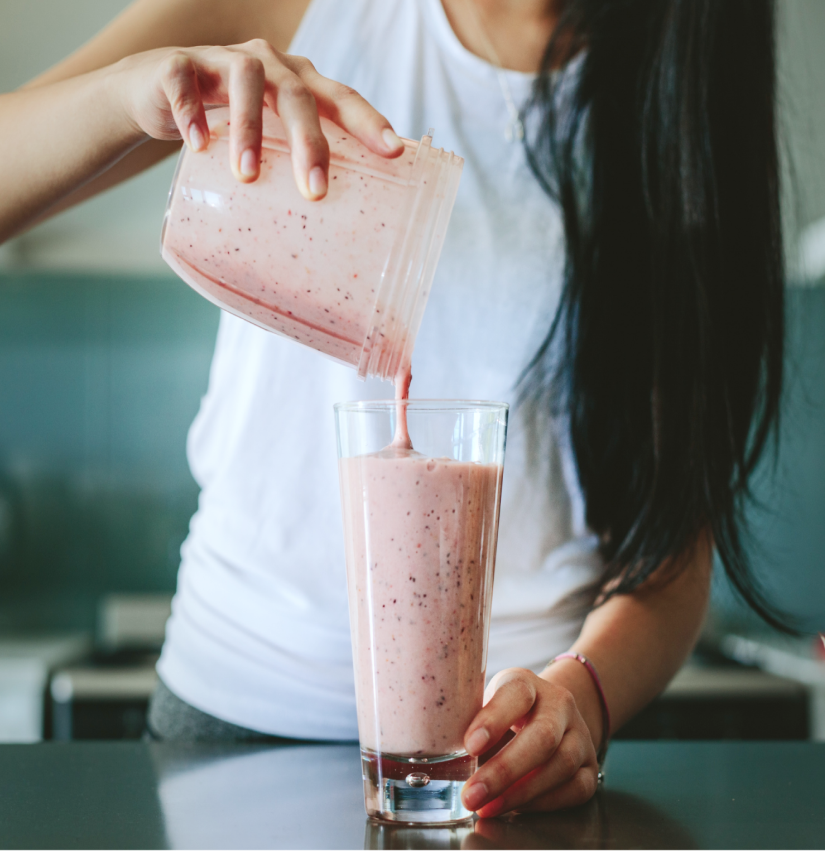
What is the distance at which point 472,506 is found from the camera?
55 cm

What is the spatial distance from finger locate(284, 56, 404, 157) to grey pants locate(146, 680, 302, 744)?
65 cm

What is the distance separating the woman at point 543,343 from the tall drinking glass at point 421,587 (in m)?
0.33

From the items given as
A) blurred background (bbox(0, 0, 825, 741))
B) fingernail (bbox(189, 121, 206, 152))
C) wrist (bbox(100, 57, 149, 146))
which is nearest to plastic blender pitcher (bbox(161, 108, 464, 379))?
fingernail (bbox(189, 121, 206, 152))

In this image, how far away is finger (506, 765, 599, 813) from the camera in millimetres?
599

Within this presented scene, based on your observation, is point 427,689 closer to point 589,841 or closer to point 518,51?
point 589,841

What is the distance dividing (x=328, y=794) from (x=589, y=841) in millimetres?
197

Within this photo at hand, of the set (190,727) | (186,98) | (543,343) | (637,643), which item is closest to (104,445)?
(190,727)

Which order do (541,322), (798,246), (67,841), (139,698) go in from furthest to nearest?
(139,698), (798,246), (541,322), (67,841)

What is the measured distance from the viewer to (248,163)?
50 centimetres

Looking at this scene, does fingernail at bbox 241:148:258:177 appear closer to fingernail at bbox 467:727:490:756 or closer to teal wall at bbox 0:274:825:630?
fingernail at bbox 467:727:490:756

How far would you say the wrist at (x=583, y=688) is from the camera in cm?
71

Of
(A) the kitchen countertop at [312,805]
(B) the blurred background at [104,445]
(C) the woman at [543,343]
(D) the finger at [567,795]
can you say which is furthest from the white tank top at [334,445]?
(B) the blurred background at [104,445]

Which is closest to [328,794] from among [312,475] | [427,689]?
[427,689]

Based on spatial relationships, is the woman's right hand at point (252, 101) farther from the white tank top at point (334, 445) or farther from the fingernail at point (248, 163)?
the white tank top at point (334, 445)
